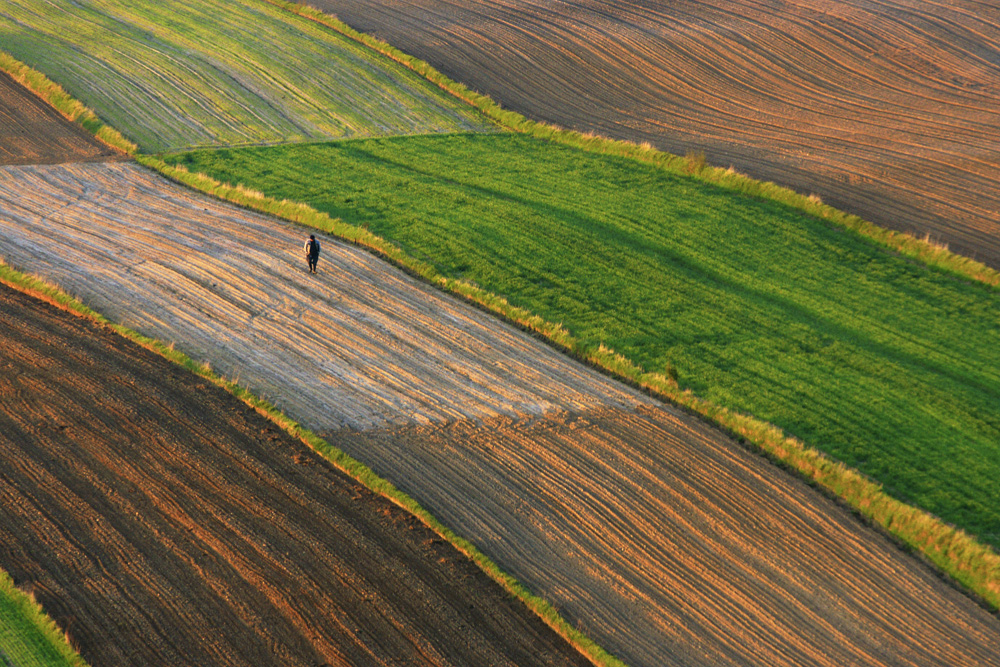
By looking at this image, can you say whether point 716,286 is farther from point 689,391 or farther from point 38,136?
point 38,136

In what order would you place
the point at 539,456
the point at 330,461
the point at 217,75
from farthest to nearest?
the point at 217,75
the point at 539,456
the point at 330,461

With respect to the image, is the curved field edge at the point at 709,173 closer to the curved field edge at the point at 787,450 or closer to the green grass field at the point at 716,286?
the green grass field at the point at 716,286

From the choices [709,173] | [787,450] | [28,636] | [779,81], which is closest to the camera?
[28,636]

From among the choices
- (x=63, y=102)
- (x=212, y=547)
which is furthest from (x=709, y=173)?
(x=63, y=102)

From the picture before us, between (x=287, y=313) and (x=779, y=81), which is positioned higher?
(x=779, y=81)

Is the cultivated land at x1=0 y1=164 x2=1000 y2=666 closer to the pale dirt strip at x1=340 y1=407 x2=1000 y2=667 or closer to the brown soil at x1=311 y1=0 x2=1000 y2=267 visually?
the pale dirt strip at x1=340 y1=407 x2=1000 y2=667

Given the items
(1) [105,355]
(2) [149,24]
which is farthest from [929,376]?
(2) [149,24]

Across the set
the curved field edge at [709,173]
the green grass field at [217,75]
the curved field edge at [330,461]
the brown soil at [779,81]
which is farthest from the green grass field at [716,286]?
the curved field edge at [330,461]
